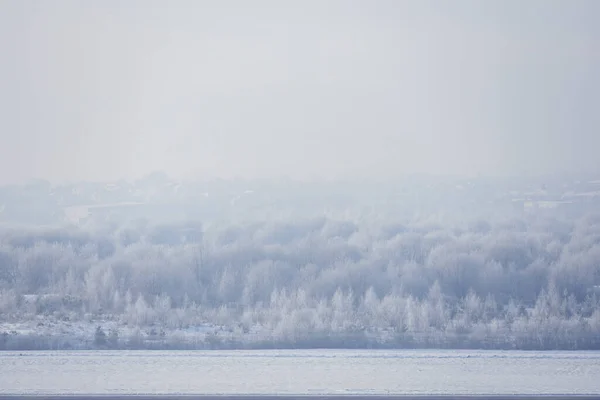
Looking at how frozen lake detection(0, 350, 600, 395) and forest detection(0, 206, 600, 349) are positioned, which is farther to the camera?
forest detection(0, 206, 600, 349)

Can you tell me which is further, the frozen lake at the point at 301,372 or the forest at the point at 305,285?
the forest at the point at 305,285

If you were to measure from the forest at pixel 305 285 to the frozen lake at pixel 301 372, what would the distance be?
0.96 metres

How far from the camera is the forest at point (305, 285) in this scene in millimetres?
14180

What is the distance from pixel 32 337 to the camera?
1387cm

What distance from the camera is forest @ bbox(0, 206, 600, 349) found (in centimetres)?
1418

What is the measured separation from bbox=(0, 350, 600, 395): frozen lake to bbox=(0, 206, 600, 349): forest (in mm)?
958

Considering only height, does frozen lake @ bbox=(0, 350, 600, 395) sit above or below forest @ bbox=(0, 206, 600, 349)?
above

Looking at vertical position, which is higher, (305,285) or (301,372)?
(301,372)

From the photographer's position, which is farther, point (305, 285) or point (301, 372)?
point (305, 285)

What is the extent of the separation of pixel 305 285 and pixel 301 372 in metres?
9.62

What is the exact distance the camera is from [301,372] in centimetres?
1146

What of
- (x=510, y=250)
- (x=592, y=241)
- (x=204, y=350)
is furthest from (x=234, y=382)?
(x=592, y=241)

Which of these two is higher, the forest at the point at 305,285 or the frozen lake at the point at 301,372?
the frozen lake at the point at 301,372

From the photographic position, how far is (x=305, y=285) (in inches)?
830
